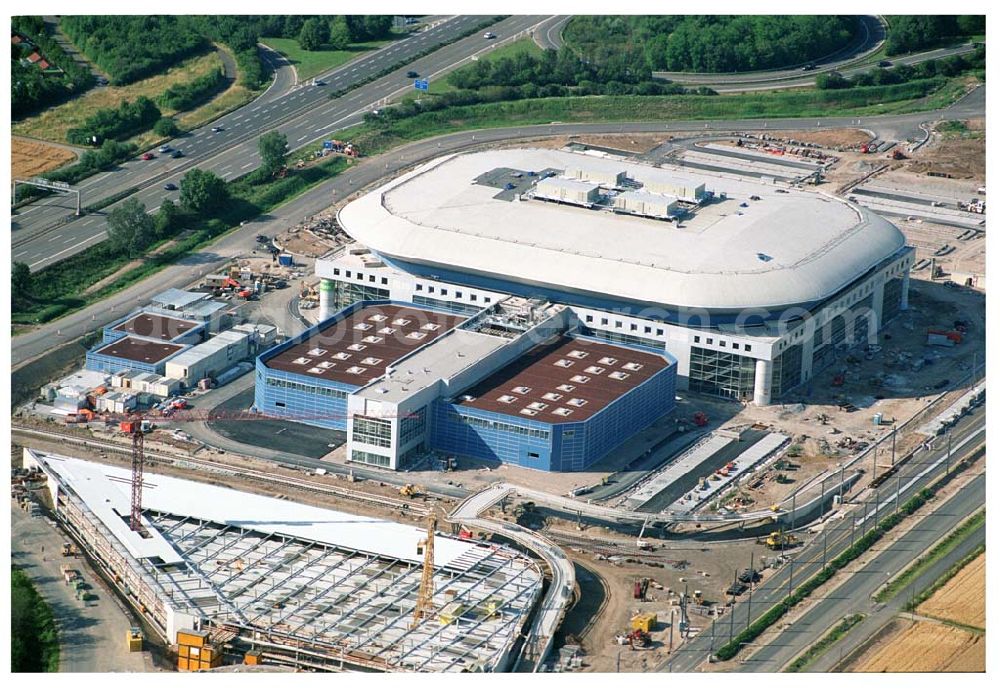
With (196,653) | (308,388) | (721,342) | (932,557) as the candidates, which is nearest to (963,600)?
(932,557)

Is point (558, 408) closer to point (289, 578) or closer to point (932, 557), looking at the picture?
point (289, 578)

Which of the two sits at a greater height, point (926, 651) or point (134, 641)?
point (926, 651)

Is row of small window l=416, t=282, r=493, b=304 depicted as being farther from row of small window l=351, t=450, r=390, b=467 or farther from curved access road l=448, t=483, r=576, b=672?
curved access road l=448, t=483, r=576, b=672

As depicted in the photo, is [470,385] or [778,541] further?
[470,385]

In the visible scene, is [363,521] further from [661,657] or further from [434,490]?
[661,657]

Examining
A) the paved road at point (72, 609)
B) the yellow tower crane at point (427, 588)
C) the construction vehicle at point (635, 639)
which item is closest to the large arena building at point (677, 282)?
the construction vehicle at point (635, 639)

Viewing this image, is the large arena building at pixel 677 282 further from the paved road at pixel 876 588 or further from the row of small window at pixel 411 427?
the paved road at pixel 876 588

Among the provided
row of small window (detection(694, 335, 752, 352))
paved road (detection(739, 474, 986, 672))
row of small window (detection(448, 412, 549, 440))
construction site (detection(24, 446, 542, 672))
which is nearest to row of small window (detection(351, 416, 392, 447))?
row of small window (detection(448, 412, 549, 440))
